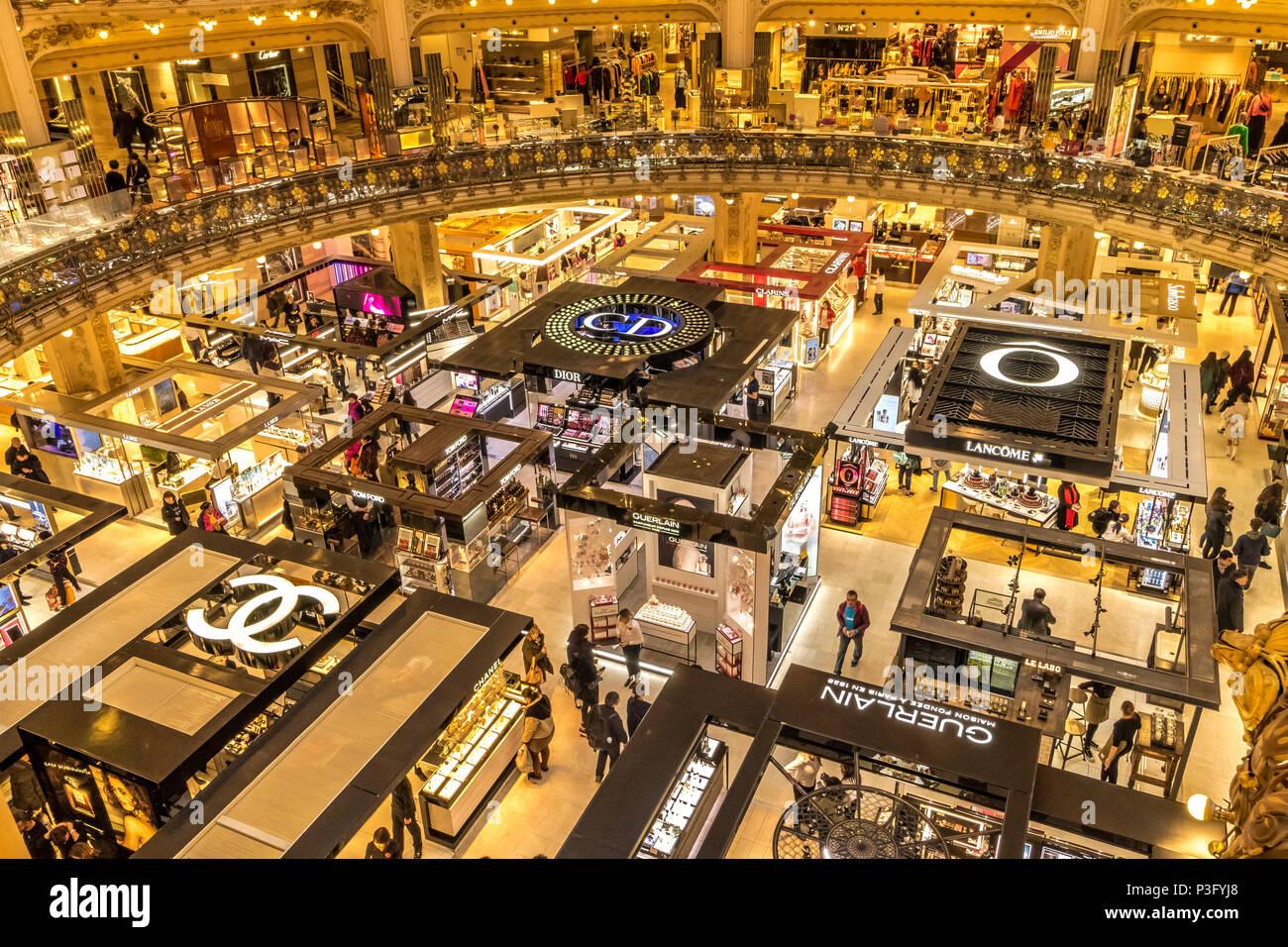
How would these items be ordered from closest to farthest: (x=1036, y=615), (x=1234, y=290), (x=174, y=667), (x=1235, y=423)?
(x=174, y=667), (x=1036, y=615), (x=1235, y=423), (x=1234, y=290)

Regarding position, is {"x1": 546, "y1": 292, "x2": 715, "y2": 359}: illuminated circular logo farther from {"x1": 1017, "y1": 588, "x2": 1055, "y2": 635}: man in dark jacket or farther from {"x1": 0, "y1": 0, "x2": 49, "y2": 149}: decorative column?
{"x1": 0, "y1": 0, "x2": 49, "y2": 149}: decorative column

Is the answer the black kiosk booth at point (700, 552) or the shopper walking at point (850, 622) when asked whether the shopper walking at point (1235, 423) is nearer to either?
the black kiosk booth at point (700, 552)

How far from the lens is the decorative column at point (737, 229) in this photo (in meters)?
29.1

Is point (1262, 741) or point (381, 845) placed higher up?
point (1262, 741)

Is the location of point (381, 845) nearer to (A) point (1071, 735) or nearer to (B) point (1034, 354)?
(A) point (1071, 735)

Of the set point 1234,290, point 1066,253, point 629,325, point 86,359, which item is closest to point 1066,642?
point 629,325

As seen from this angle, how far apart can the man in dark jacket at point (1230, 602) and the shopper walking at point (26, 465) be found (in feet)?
73.2

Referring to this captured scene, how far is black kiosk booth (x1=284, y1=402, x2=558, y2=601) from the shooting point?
658 inches

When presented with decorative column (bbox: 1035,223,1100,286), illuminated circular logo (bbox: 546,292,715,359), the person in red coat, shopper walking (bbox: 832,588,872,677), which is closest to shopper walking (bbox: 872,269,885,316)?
decorative column (bbox: 1035,223,1100,286)

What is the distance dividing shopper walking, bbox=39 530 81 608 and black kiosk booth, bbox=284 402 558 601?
151 inches

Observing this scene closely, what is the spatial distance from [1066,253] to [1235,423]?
7.21 meters

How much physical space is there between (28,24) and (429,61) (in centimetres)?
943

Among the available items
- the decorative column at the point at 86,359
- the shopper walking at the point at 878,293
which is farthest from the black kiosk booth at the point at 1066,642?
the decorative column at the point at 86,359

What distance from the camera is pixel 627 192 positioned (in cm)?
2692
